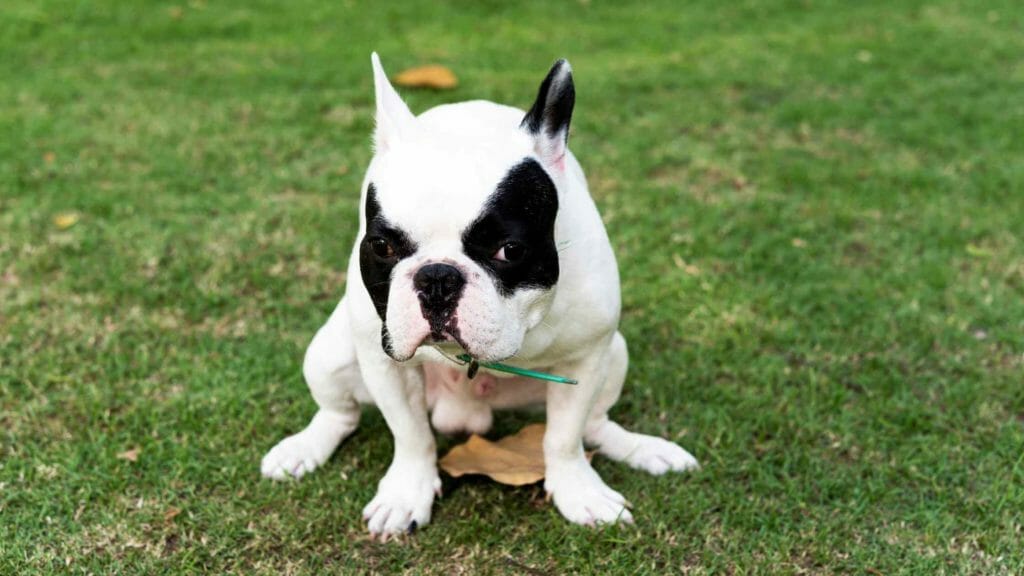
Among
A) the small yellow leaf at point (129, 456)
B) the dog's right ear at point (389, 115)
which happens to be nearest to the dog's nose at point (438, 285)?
the dog's right ear at point (389, 115)

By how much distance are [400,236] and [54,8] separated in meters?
7.80

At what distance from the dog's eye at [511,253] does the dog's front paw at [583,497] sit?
39.4 inches

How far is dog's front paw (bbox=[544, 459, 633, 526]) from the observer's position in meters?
3.05

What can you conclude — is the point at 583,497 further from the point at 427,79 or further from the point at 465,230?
the point at 427,79

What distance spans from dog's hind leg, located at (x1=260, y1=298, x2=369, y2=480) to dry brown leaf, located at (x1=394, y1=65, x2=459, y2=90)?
397cm

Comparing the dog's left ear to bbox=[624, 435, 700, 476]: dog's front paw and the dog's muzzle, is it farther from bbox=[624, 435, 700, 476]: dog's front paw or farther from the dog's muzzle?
bbox=[624, 435, 700, 476]: dog's front paw

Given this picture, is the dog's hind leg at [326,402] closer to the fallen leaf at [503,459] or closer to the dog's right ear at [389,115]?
the fallen leaf at [503,459]

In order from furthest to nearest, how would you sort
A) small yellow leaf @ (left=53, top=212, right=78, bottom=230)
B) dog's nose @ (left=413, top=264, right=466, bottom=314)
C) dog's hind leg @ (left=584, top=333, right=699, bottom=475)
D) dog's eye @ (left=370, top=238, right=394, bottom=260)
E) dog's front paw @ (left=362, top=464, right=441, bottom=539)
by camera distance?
small yellow leaf @ (left=53, top=212, right=78, bottom=230), dog's hind leg @ (left=584, top=333, right=699, bottom=475), dog's front paw @ (left=362, top=464, right=441, bottom=539), dog's eye @ (left=370, top=238, right=394, bottom=260), dog's nose @ (left=413, top=264, right=466, bottom=314)

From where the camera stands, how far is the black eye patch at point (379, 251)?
2.36 m

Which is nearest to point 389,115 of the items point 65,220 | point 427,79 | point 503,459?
point 503,459

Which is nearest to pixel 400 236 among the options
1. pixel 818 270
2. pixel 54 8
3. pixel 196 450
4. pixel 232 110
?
pixel 196 450

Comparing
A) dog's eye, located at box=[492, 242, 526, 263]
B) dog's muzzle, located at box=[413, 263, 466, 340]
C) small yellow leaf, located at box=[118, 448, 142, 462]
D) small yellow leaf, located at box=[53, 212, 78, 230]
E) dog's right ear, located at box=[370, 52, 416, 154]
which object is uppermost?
dog's right ear, located at box=[370, 52, 416, 154]

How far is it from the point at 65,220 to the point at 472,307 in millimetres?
3386

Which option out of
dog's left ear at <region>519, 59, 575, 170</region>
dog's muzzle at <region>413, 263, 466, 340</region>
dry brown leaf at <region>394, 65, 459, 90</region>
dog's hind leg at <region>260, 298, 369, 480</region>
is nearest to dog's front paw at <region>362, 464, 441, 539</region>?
dog's hind leg at <region>260, 298, 369, 480</region>
